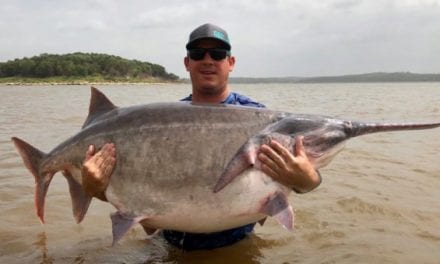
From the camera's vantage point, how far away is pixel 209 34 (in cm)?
464

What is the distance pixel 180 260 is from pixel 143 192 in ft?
4.60

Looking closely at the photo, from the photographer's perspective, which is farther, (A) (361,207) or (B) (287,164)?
(A) (361,207)

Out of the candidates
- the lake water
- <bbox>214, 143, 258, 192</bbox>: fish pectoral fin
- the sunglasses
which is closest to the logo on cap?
the sunglasses

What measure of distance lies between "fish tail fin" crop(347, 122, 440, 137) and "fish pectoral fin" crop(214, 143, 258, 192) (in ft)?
2.66

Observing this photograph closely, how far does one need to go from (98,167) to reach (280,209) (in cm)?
154

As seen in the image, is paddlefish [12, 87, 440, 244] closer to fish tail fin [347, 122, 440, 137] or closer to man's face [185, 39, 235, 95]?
fish tail fin [347, 122, 440, 137]

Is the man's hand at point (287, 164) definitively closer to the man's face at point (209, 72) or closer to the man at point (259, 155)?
the man at point (259, 155)

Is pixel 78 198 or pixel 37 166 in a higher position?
pixel 37 166

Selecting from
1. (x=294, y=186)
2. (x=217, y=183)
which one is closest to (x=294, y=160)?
(x=294, y=186)

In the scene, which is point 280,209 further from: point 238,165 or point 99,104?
point 99,104

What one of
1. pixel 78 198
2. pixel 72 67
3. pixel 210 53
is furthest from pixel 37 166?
pixel 72 67

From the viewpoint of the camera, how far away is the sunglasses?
188 inches

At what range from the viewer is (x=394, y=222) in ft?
21.2

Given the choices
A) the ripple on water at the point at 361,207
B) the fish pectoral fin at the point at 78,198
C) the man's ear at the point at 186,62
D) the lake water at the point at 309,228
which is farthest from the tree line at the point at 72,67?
the fish pectoral fin at the point at 78,198
